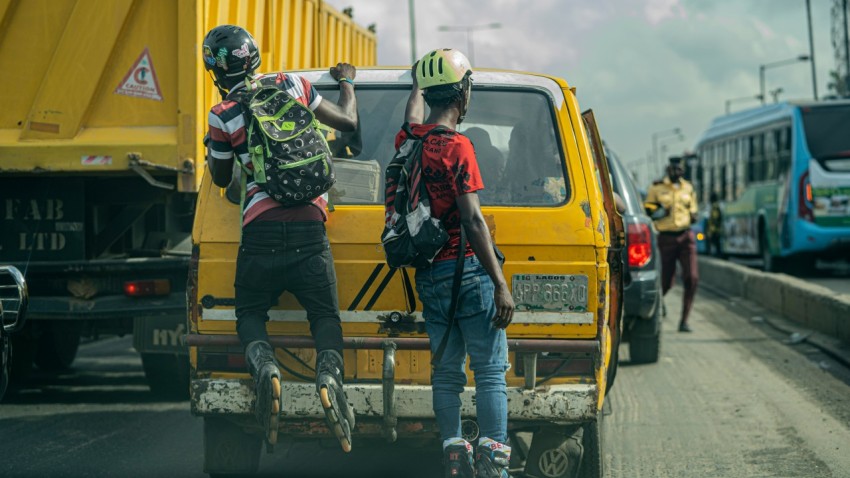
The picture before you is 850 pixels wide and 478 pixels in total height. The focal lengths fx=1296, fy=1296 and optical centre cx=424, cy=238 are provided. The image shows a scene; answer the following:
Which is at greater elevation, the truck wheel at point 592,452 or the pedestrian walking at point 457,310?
the pedestrian walking at point 457,310

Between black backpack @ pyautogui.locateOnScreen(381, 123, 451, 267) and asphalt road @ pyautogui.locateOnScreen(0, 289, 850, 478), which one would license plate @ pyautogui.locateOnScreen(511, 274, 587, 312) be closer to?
black backpack @ pyautogui.locateOnScreen(381, 123, 451, 267)

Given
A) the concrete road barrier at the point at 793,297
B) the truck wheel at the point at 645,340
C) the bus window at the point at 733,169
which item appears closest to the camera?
the truck wheel at the point at 645,340

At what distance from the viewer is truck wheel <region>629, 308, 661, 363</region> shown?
406 inches

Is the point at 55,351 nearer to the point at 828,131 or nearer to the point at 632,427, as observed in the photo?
the point at 632,427

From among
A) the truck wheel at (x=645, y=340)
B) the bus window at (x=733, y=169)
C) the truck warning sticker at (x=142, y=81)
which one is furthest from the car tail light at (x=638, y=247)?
the bus window at (x=733, y=169)

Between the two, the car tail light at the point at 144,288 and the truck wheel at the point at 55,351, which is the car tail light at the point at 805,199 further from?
the car tail light at the point at 144,288

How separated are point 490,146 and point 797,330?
829 centimetres

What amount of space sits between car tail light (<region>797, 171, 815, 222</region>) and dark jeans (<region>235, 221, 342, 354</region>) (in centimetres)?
1883

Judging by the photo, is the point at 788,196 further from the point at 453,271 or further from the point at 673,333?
the point at 453,271

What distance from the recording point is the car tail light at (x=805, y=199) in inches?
893

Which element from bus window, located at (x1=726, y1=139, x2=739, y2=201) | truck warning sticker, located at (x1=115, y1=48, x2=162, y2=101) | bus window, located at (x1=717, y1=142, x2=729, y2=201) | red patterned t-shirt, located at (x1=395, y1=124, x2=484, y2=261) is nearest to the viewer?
red patterned t-shirt, located at (x1=395, y1=124, x2=484, y2=261)

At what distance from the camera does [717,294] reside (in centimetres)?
1945

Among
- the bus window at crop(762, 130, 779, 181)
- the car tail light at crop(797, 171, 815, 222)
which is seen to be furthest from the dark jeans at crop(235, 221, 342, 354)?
the bus window at crop(762, 130, 779, 181)

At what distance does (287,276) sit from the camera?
522cm
